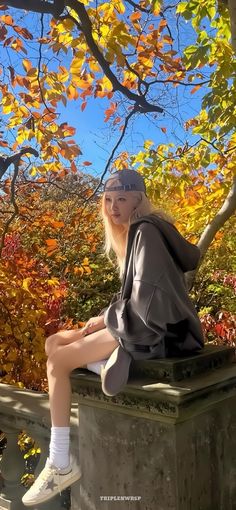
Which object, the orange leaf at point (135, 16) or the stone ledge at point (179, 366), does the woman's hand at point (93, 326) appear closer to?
the stone ledge at point (179, 366)

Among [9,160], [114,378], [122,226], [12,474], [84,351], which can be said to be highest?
[9,160]

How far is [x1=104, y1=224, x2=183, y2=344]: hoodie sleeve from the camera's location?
71.3 inches

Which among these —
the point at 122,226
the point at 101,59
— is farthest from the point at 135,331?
the point at 101,59

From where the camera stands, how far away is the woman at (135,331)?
1819 millimetres

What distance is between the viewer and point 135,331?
185 cm

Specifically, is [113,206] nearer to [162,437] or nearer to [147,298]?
[147,298]

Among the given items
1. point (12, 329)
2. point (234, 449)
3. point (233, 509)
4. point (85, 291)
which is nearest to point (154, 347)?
point (234, 449)

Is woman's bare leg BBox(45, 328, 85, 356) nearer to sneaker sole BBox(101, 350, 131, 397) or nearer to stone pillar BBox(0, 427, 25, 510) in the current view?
sneaker sole BBox(101, 350, 131, 397)

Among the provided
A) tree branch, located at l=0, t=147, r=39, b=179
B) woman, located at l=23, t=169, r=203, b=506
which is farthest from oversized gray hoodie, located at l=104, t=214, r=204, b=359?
tree branch, located at l=0, t=147, r=39, b=179

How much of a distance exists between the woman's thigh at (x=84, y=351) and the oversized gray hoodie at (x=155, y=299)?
0.07m

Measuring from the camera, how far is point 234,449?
200cm

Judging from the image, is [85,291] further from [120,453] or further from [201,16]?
[120,453]

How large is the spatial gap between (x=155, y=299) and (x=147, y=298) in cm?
3

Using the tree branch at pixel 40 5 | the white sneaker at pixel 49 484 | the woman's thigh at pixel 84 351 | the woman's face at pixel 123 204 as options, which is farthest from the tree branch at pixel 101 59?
the white sneaker at pixel 49 484
